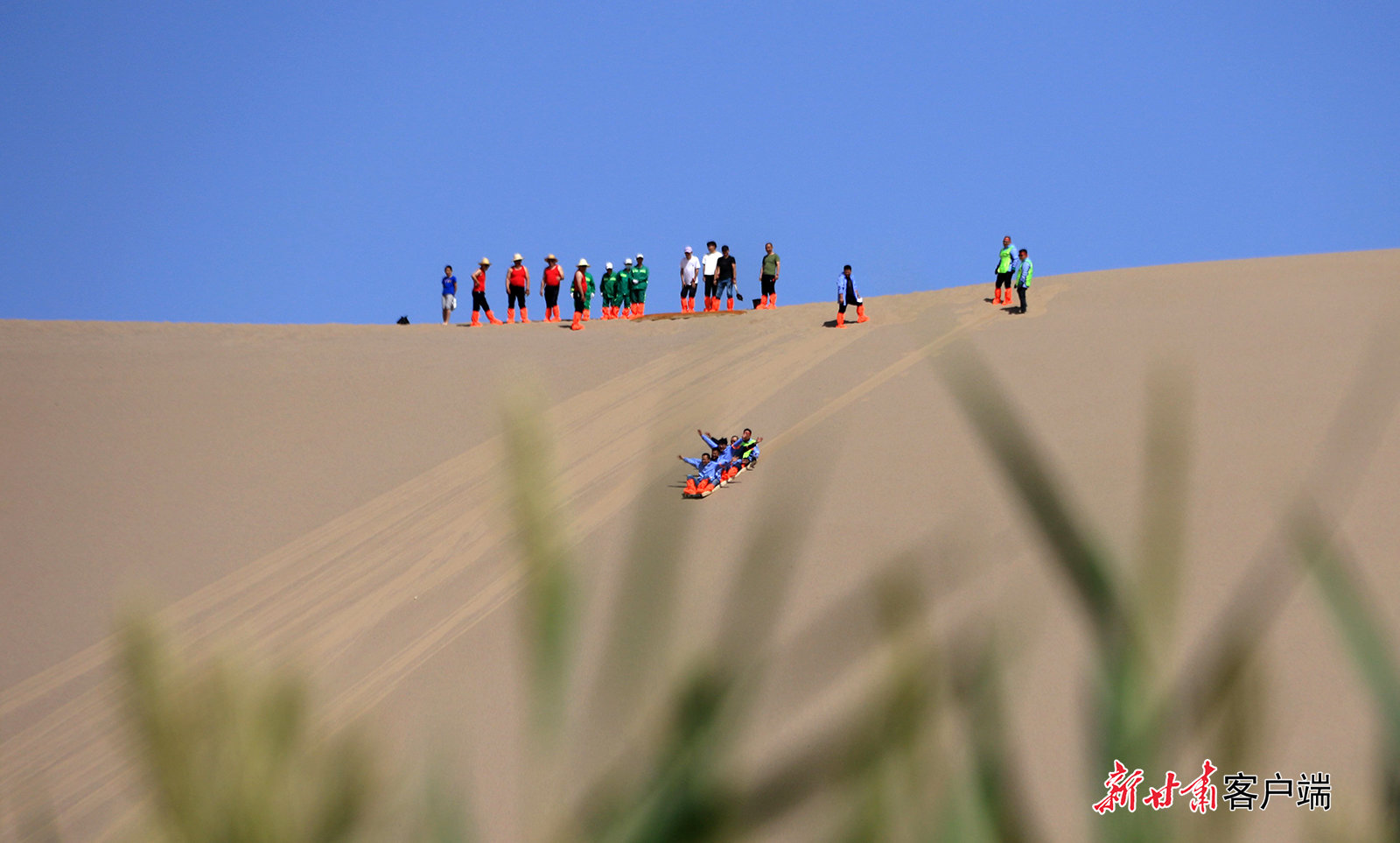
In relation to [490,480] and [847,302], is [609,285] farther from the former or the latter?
[490,480]

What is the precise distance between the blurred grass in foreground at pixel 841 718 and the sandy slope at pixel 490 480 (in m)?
4.21

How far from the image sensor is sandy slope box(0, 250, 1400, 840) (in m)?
9.59

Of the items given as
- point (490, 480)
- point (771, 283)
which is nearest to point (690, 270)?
point (771, 283)

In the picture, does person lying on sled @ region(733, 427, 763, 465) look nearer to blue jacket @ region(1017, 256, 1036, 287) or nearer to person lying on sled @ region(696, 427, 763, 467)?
person lying on sled @ region(696, 427, 763, 467)

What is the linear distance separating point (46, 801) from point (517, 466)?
12.9 inches

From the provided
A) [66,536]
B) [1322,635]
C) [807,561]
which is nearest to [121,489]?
[66,536]

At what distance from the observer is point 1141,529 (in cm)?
46

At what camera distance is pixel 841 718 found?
498 mm

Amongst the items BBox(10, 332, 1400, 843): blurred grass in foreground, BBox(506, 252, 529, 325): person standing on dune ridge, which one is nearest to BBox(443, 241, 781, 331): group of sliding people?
BBox(506, 252, 529, 325): person standing on dune ridge

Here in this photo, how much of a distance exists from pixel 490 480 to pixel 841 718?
4887 mm

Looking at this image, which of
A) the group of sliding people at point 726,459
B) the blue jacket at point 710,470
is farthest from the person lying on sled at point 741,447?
the blue jacket at point 710,470

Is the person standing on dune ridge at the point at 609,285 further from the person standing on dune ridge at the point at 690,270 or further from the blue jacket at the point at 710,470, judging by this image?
the blue jacket at the point at 710,470

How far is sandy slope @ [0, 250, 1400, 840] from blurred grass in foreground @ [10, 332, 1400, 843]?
421 centimetres

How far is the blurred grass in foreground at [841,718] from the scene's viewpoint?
0.45 meters
